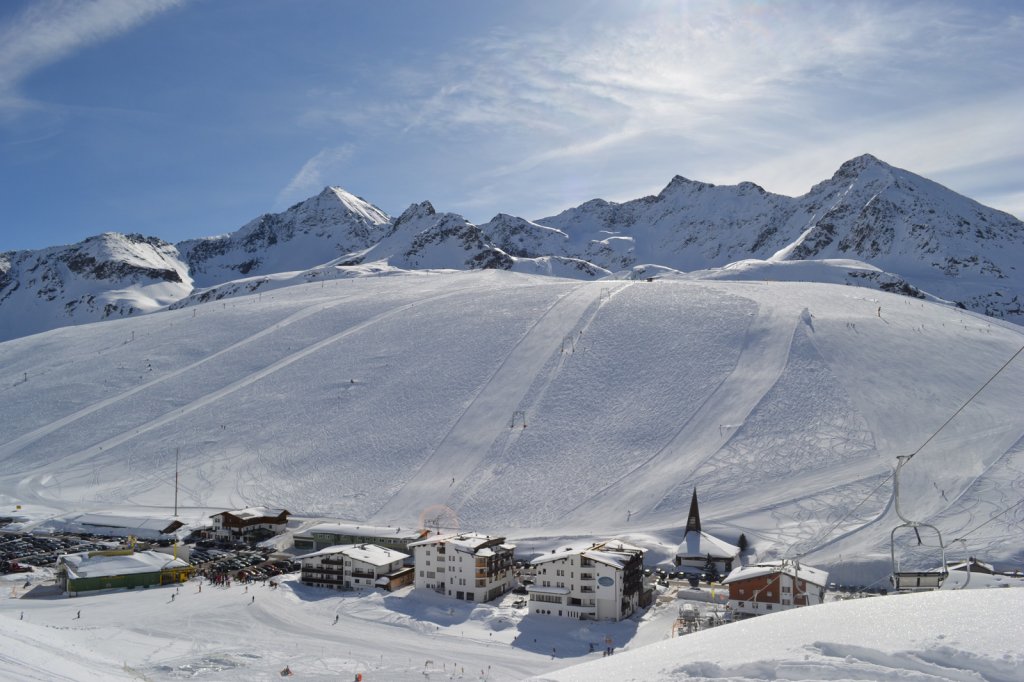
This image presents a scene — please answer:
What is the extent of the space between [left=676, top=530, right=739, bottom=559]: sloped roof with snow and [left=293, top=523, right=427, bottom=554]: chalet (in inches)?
590

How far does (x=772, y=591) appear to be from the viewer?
34094 mm

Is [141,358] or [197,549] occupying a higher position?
[141,358]

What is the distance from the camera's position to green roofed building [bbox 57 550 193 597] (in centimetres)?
4012

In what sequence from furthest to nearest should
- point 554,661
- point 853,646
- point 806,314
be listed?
point 806,314
point 554,661
point 853,646

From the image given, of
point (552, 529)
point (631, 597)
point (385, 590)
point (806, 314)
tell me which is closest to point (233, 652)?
point (385, 590)

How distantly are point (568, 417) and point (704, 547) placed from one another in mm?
18870

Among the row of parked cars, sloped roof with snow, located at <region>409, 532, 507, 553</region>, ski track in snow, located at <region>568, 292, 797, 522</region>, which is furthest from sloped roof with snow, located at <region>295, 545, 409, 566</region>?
the row of parked cars

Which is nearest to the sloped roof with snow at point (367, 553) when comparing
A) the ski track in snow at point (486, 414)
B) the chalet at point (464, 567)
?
the chalet at point (464, 567)

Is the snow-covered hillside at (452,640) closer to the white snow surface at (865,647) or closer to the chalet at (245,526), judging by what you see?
the white snow surface at (865,647)

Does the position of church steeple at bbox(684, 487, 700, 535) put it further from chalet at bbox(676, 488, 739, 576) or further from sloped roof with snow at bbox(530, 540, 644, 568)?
sloped roof with snow at bbox(530, 540, 644, 568)

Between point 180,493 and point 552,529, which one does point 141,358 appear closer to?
point 180,493

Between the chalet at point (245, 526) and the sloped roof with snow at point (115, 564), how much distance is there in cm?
624

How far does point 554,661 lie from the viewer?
1196 inches

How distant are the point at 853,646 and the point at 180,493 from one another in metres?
55.3
